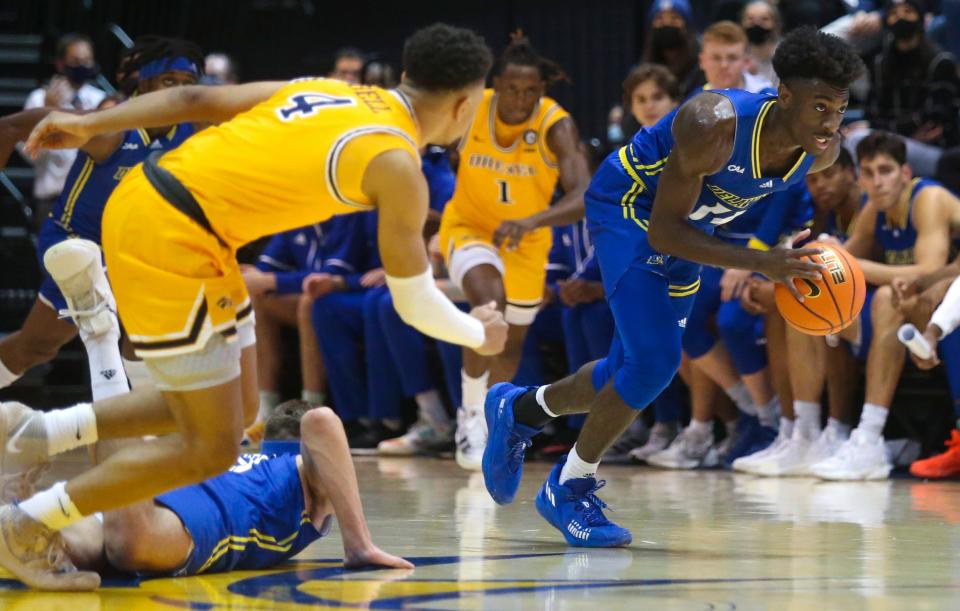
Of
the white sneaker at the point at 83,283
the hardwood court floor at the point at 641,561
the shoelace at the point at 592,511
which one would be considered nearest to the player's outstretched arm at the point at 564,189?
the hardwood court floor at the point at 641,561

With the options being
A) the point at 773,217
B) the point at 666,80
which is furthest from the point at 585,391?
the point at 666,80

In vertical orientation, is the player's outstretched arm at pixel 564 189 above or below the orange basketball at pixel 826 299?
below

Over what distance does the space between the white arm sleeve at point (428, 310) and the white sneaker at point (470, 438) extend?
141 inches

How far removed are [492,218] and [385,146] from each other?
4124 mm

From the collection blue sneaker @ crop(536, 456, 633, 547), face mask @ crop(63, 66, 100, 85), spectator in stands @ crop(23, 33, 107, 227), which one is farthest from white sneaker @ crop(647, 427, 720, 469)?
face mask @ crop(63, 66, 100, 85)

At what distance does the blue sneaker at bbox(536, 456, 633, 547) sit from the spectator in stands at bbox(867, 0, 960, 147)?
4569mm

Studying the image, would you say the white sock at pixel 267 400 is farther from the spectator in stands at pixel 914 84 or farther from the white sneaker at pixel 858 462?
the spectator in stands at pixel 914 84

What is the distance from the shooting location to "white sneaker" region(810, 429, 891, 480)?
6.75 meters

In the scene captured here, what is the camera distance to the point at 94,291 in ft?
14.2

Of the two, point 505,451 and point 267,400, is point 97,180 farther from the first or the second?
point 267,400

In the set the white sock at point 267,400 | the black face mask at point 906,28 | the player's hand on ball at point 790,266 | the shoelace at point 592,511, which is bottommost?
the white sock at point 267,400

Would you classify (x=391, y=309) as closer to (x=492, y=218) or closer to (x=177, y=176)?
(x=492, y=218)

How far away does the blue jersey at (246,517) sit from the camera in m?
3.72

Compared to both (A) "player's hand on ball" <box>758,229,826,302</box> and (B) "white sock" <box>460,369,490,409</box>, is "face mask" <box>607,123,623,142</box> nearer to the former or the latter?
(B) "white sock" <box>460,369,490,409</box>
